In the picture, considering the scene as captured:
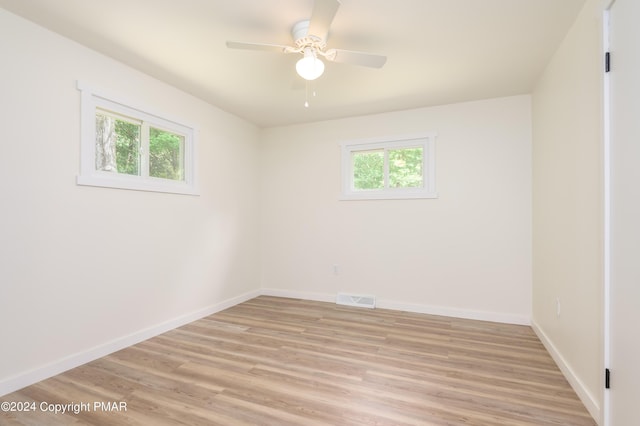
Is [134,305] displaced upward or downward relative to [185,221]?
downward

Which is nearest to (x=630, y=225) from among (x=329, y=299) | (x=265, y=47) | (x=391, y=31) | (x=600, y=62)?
(x=600, y=62)

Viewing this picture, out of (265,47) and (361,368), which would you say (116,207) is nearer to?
(265,47)

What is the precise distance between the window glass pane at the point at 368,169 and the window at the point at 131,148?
2.03 metres

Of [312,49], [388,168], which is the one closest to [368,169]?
[388,168]

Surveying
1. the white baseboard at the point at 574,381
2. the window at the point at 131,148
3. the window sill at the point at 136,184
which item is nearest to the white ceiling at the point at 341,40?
the window at the point at 131,148

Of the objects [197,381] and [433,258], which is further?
[433,258]

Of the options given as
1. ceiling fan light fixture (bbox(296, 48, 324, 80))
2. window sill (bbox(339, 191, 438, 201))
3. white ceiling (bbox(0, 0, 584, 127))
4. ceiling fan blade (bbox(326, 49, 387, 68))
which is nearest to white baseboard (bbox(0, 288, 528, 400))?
window sill (bbox(339, 191, 438, 201))

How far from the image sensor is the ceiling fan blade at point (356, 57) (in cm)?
199

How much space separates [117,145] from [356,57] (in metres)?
2.18

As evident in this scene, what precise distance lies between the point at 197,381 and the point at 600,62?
3.09m

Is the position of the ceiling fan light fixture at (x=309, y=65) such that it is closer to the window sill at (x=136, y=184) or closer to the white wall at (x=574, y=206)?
the white wall at (x=574, y=206)

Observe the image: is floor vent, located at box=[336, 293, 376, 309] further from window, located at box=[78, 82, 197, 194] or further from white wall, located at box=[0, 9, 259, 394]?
window, located at box=[78, 82, 197, 194]

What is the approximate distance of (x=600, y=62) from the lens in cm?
158

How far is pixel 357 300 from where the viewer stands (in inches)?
152
